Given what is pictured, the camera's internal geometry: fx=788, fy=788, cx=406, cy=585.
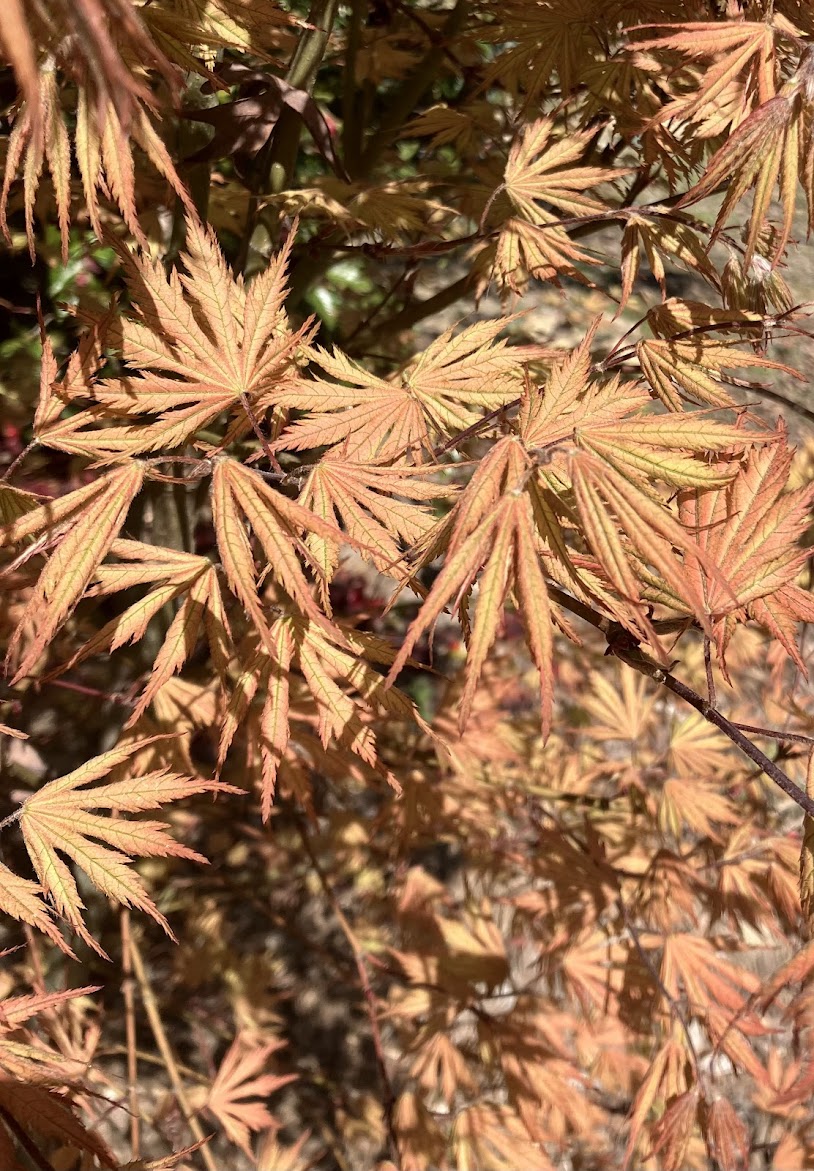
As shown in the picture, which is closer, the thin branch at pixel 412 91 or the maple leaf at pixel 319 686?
the maple leaf at pixel 319 686

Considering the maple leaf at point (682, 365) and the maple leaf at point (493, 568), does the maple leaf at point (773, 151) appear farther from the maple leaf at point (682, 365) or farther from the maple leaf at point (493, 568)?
the maple leaf at point (493, 568)

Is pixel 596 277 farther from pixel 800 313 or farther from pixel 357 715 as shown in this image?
pixel 357 715

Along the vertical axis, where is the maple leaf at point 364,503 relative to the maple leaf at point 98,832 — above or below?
above

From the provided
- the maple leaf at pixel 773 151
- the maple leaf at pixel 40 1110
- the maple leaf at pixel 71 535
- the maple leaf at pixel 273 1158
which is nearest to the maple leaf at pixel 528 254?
Answer: the maple leaf at pixel 773 151

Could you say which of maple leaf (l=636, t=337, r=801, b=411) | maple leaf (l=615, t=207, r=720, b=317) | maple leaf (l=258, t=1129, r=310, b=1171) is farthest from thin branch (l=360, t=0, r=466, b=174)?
maple leaf (l=258, t=1129, r=310, b=1171)

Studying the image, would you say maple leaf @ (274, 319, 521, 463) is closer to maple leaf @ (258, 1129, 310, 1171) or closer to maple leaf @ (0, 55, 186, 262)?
maple leaf @ (0, 55, 186, 262)

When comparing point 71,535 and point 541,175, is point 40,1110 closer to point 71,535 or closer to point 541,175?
point 71,535

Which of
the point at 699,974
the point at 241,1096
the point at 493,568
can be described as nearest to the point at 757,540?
the point at 493,568
